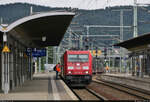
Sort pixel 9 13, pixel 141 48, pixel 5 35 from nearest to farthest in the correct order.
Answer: pixel 5 35 < pixel 141 48 < pixel 9 13

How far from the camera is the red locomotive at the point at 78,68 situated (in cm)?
2348

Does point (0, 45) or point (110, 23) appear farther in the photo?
point (110, 23)

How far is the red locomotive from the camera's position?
23.5 metres

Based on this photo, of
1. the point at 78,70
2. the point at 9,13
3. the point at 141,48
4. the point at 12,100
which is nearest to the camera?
the point at 12,100

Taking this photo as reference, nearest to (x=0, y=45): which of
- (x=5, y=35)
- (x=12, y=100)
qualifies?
(x=5, y=35)

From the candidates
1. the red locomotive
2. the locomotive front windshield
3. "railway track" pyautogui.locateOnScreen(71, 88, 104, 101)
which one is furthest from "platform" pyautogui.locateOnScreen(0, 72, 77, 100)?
the locomotive front windshield

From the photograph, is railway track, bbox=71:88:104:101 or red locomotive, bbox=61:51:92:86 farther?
red locomotive, bbox=61:51:92:86

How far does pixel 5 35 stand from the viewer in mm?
15844

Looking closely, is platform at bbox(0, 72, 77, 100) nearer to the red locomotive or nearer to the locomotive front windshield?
the red locomotive

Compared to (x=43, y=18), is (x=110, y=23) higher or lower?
higher

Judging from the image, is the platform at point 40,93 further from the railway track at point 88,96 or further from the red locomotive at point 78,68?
the red locomotive at point 78,68

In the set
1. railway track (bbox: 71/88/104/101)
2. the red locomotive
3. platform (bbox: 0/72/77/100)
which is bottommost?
railway track (bbox: 71/88/104/101)

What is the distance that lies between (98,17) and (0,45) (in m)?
116

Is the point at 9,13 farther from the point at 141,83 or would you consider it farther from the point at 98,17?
the point at 141,83
